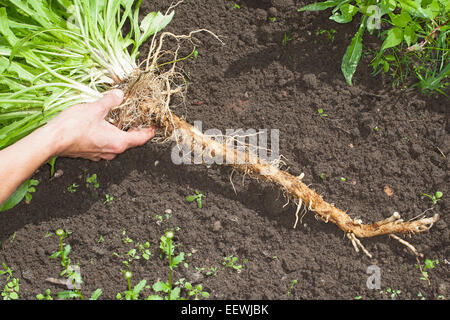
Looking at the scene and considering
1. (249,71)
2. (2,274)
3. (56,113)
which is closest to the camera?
(56,113)

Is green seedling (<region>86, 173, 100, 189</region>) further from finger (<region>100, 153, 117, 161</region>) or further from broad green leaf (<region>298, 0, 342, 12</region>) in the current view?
broad green leaf (<region>298, 0, 342, 12</region>)

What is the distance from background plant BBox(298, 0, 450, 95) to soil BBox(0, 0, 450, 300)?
0.07m

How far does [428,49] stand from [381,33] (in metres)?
0.24

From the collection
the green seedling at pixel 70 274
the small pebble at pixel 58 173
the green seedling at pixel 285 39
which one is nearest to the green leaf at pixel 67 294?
the green seedling at pixel 70 274

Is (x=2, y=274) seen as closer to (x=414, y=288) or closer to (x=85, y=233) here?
(x=85, y=233)

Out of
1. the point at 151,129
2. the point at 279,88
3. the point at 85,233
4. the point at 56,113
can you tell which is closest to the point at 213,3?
the point at 279,88

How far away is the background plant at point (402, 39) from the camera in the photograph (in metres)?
1.73

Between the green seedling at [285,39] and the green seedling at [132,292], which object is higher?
the green seedling at [285,39]

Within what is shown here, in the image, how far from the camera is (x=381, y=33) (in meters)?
1.87

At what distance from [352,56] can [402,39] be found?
22 centimetres

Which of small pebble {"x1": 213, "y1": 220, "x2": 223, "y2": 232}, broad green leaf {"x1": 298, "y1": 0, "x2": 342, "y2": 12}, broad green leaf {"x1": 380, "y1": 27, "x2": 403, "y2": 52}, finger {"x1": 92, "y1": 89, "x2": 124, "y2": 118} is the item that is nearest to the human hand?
finger {"x1": 92, "y1": 89, "x2": 124, "y2": 118}

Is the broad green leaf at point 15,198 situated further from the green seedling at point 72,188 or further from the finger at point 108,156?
the finger at point 108,156

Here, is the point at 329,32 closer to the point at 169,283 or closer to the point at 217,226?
the point at 217,226

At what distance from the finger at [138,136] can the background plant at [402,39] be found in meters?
0.88
